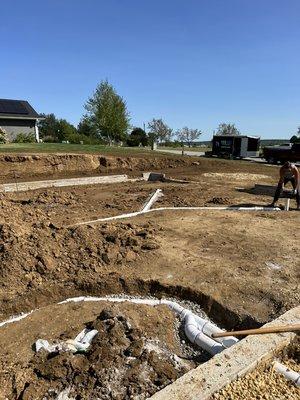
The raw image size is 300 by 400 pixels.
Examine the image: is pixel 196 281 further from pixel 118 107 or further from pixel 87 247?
pixel 118 107

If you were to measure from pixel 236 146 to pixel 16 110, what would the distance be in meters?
20.2

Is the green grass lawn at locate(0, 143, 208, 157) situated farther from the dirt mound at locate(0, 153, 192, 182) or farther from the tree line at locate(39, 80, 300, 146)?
the tree line at locate(39, 80, 300, 146)

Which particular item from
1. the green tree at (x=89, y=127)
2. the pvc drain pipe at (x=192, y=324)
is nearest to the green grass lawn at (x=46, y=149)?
the pvc drain pipe at (x=192, y=324)

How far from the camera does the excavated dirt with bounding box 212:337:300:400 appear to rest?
3.20m

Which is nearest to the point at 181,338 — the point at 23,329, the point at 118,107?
the point at 23,329

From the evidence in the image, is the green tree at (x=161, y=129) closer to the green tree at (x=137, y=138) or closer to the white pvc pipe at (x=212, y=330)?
the green tree at (x=137, y=138)

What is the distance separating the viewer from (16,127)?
34844 millimetres

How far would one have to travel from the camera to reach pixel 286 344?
3.89m

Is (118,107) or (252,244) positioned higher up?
(118,107)

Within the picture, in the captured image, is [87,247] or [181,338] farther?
[87,247]

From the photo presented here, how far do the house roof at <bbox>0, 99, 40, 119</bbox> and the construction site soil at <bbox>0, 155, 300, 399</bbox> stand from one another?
1065 inches

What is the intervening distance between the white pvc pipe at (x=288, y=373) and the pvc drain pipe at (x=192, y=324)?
0.57 meters

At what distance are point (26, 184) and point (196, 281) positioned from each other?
10.2 meters

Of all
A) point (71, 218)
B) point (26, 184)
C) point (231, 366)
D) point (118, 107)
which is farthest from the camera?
point (118, 107)
